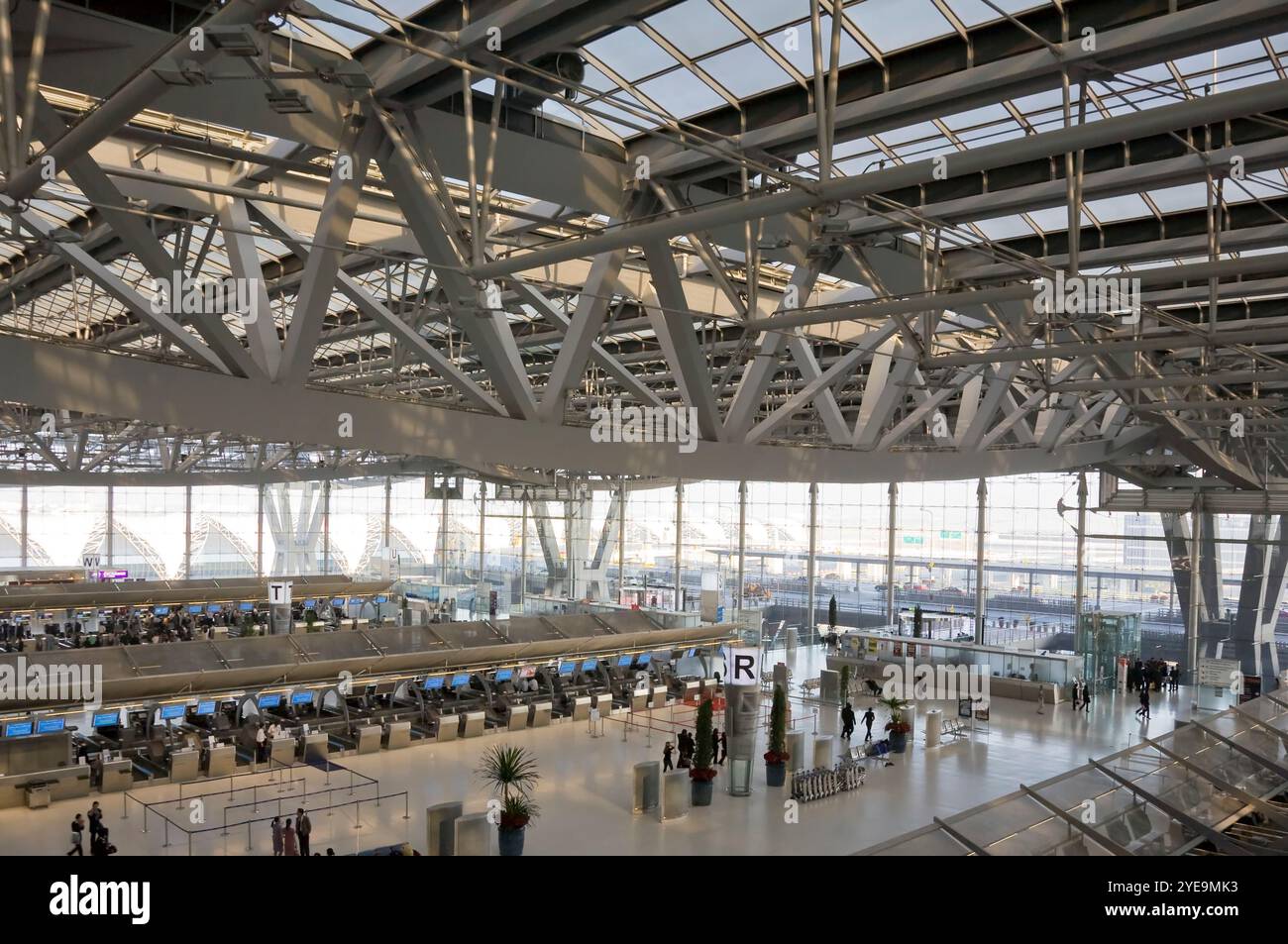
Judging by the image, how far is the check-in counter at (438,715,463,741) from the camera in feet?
72.3

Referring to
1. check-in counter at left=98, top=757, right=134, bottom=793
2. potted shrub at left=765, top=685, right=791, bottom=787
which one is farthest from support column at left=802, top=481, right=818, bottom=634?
check-in counter at left=98, top=757, right=134, bottom=793

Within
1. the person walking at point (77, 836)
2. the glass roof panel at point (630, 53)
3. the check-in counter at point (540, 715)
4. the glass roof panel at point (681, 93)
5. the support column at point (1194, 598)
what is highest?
the glass roof panel at point (630, 53)

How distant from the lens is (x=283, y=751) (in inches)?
772

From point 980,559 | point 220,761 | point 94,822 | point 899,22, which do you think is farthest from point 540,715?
point 980,559

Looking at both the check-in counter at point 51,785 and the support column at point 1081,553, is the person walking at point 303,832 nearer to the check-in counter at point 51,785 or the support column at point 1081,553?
the check-in counter at point 51,785

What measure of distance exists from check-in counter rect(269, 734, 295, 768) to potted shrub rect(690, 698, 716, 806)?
7707mm

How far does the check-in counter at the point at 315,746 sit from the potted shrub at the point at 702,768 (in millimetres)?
7453

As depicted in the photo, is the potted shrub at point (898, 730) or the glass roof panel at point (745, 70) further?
the potted shrub at point (898, 730)

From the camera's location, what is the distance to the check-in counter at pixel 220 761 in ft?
60.6

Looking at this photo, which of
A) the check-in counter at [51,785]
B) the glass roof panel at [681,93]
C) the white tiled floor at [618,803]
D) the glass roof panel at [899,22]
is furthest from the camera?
the check-in counter at [51,785]

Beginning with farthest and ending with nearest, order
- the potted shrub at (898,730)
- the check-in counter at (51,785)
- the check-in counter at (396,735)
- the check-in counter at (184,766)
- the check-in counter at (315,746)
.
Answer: the potted shrub at (898,730), the check-in counter at (396,735), the check-in counter at (315,746), the check-in counter at (184,766), the check-in counter at (51,785)

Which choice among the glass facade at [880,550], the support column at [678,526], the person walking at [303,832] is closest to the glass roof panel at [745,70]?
the person walking at [303,832]

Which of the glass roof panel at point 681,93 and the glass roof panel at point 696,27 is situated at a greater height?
the glass roof panel at point 696,27
